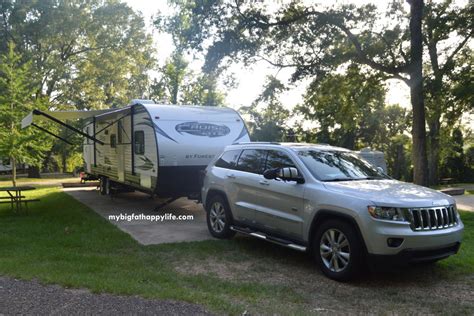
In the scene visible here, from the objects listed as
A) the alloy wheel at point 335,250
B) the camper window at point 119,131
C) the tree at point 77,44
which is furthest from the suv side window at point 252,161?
the tree at point 77,44

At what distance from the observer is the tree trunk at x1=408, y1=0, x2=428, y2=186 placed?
13.7 m

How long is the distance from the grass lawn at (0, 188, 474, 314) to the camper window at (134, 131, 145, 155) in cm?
296

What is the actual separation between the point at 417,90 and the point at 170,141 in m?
8.31

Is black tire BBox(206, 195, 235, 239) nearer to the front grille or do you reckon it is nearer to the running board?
A: the running board

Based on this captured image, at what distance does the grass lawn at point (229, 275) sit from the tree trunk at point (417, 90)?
6336 mm

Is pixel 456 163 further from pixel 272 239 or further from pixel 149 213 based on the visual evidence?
pixel 272 239

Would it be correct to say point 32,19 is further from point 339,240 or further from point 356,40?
point 339,240

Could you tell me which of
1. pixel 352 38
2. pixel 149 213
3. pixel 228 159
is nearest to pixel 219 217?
pixel 228 159

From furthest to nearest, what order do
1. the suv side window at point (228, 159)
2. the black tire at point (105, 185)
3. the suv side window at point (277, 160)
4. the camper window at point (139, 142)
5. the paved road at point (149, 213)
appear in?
the black tire at point (105, 185), the camper window at point (139, 142), the paved road at point (149, 213), the suv side window at point (228, 159), the suv side window at point (277, 160)

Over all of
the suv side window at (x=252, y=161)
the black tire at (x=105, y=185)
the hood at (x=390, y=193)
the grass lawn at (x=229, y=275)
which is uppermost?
the suv side window at (x=252, y=161)

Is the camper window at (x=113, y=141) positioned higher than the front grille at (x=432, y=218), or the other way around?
the camper window at (x=113, y=141)

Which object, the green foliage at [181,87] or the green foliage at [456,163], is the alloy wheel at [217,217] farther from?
the green foliage at [181,87]

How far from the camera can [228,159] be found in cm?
802

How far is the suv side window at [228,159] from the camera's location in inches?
308
